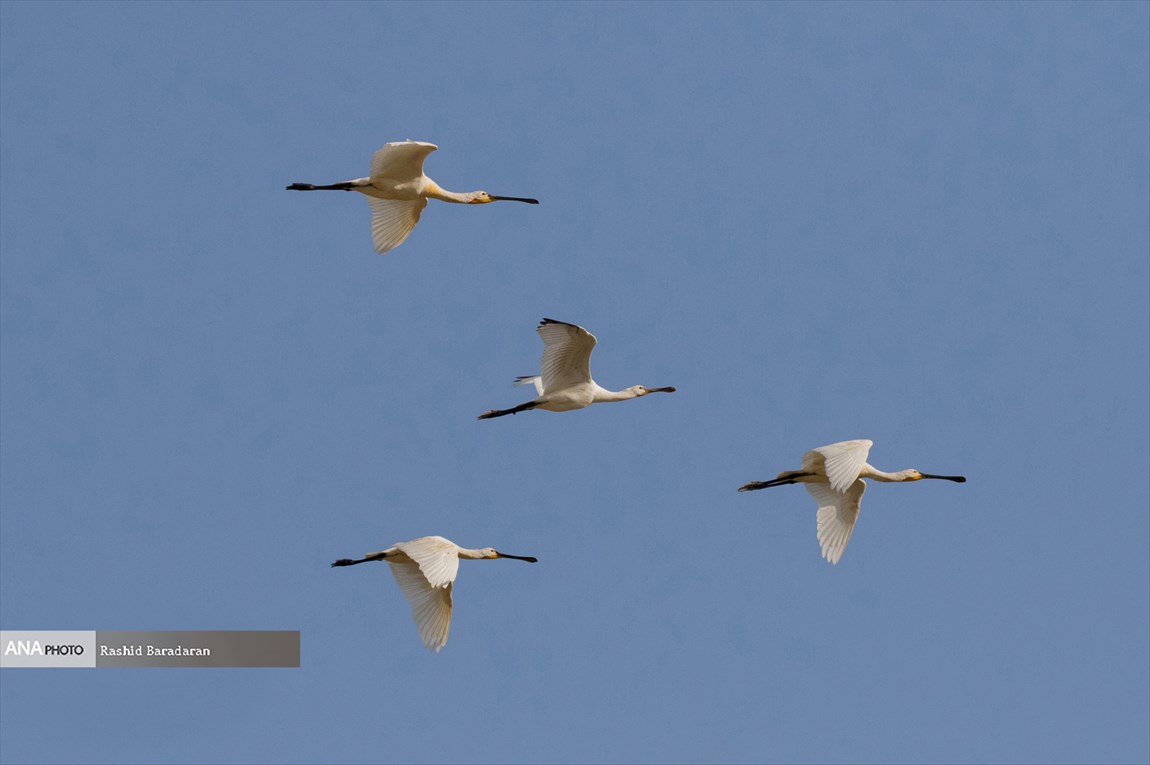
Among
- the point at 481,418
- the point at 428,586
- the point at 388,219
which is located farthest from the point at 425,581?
the point at 388,219

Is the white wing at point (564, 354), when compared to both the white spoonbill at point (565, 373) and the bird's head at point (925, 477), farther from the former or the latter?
the bird's head at point (925, 477)

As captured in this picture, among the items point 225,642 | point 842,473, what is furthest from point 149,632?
point 842,473

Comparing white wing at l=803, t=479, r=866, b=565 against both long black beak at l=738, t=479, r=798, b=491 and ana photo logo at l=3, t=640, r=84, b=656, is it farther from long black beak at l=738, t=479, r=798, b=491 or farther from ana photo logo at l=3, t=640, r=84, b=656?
ana photo logo at l=3, t=640, r=84, b=656

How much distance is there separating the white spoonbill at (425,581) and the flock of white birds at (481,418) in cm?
1

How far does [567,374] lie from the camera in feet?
112

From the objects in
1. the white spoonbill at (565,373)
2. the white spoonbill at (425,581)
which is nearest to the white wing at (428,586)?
the white spoonbill at (425,581)

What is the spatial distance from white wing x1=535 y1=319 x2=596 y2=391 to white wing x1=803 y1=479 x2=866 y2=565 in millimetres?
3140

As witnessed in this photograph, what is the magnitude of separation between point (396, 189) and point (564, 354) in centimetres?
304

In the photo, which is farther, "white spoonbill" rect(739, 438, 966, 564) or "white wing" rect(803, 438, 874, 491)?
"white spoonbill" rect(739, 438, 966, 564)

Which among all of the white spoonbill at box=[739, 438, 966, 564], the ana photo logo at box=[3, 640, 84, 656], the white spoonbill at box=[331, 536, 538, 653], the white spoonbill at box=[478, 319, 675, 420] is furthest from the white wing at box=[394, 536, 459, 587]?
the ana photo logo at box=[3, 640, 84, 656]

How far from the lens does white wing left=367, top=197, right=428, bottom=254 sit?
35.5 m

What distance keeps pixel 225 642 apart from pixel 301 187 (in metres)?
5.68

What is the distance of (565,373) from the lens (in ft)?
112

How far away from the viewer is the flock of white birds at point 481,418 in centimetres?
3278
